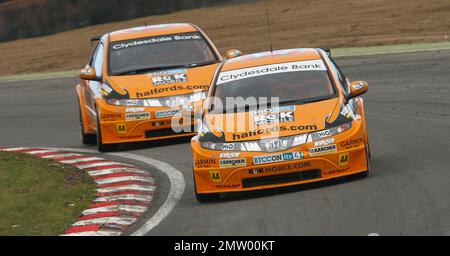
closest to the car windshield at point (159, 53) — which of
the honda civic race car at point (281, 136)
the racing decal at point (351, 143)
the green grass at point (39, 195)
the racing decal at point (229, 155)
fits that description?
the green grass at point (39, 195)

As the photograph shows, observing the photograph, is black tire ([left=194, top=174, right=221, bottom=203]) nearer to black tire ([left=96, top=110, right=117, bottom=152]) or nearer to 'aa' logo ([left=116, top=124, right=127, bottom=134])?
'aa' logo ([left=116, top=124, right=127, bottom=134])

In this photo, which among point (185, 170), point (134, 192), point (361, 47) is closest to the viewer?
point (134, 192)

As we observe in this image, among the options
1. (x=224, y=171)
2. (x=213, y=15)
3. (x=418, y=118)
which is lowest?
(x=213, y=15)

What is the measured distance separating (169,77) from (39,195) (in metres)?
3.87

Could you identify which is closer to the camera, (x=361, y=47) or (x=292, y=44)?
(x=361, y=47)

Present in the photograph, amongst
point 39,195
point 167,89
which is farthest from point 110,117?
point 39,195

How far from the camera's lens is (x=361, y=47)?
24.8 meters

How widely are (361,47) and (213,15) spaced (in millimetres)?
7973

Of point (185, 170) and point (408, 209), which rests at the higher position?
point (408, 209)

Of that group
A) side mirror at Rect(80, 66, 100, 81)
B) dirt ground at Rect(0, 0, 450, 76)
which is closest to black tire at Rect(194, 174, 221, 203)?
side mirror at Rect(80, 66, 100, 81)

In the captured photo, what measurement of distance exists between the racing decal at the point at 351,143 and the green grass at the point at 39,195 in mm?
2509

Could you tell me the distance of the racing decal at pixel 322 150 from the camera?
10109 millimetres
